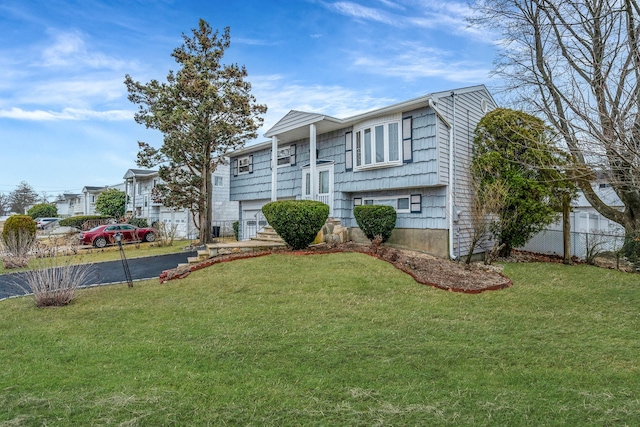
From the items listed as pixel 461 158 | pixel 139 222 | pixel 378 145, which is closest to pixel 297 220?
pixel 378 145

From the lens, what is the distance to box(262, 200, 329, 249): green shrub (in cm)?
1052

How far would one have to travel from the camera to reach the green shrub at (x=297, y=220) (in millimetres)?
10516

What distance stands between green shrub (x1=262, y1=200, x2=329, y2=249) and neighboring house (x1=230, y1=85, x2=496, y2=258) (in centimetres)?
275

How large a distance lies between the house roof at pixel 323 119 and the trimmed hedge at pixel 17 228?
1140cm

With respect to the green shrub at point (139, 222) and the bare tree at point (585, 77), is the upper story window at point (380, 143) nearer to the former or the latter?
the bare tree at point (585, 77)

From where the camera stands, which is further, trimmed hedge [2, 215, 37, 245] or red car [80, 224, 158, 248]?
red car [80, 224, 158, 248]

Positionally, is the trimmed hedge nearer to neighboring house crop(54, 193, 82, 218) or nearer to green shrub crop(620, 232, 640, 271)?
green shrub crop(620, 232, 640, 271)

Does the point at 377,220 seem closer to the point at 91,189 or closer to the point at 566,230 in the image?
the point at 566,230

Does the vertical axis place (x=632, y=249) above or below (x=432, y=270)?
above

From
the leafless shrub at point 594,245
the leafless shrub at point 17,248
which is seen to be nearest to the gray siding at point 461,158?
the leafless shrub at point 594,245

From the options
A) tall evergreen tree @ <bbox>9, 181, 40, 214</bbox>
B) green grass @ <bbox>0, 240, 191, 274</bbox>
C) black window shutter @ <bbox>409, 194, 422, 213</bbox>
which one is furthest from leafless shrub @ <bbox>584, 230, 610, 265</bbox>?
tall evergreen tree @ <bbox>9, 181, 40, 214</bbox>

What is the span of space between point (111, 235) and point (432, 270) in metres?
18.7

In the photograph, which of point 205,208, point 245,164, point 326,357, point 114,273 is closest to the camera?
point 326,357

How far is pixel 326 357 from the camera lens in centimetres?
423
